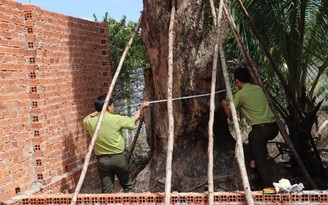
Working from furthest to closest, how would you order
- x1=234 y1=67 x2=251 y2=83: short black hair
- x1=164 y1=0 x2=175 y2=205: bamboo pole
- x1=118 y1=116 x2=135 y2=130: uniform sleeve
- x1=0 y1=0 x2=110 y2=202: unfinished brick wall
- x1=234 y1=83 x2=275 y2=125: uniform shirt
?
1. x1=234 y1=67 x2=251 y2=83: short black hair
2. x1=234 y1=83 x2=275 y2=125: uniform shirt
3. x1=118 y1=116 x2=135 y2=130: uniform sleeve
4. x1=0 y1=0 x2=110 y2=202: unfinished brick wall
5. x1=164 y1=0 x2=175 y2=205: bamboo pole

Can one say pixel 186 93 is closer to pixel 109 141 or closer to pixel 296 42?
pixel 109 141

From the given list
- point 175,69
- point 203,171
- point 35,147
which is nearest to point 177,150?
point 203,171

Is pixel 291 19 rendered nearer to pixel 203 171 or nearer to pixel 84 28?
pixel 203 171

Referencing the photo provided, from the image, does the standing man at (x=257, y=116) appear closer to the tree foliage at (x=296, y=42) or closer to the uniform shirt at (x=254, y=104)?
the uniform shirt at (x=254, y=104)

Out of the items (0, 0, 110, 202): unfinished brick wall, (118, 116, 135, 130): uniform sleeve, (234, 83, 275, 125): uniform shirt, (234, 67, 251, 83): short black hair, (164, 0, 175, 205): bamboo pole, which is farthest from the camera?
(234, 67, 251, 83): short black hair

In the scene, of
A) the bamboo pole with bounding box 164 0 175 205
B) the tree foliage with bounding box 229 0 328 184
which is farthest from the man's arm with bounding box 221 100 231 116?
the tree foliage with bounding box 229 0 328 184

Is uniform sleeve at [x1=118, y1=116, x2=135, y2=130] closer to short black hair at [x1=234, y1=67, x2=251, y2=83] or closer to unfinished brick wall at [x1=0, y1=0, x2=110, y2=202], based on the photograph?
unfinished brick wall at [x1=0, y1=0, x2=110, y2=202]

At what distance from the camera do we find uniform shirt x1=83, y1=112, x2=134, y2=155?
6004mm

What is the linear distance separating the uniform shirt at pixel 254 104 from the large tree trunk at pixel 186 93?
0.56 m

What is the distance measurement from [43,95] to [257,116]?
268 centimetres

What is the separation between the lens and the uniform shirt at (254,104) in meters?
6.11

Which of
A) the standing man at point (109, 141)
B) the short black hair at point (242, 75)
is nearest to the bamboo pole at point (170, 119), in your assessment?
the standing man at point (109, 141)

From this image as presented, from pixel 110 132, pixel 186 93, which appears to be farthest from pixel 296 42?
pixel 110 132

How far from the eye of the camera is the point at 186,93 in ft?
21.5
